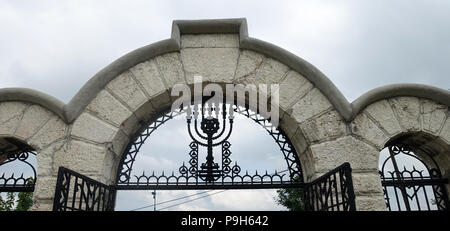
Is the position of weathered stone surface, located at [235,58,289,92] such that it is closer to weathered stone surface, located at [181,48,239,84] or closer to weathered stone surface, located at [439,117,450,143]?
weathered stone surface, located at [181,48,239,84]

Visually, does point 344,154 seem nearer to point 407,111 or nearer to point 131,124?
point 407,111

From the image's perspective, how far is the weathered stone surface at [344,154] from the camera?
357cm

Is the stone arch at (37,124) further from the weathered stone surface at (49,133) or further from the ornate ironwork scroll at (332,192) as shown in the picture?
the ornate ironwork scroll at (332,192)

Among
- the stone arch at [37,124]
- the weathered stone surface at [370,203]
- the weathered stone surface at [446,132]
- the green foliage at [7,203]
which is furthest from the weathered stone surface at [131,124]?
the green foliage at [7,203]

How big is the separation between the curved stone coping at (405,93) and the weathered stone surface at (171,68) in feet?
6.83

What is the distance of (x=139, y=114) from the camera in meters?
4.02

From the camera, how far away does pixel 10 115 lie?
3.85m

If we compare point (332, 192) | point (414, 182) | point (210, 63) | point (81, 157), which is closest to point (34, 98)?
point (81, 157)

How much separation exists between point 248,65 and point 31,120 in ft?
8.64

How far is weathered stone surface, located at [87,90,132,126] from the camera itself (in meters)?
3.84
